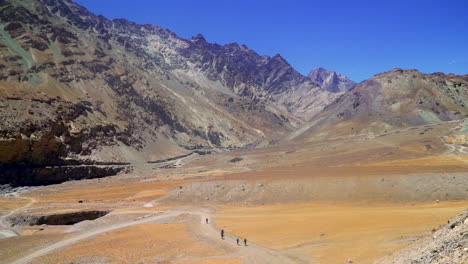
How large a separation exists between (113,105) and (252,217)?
76.7 meters

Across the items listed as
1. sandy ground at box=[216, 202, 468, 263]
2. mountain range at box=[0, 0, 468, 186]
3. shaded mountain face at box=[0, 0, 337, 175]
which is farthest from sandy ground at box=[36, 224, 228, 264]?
shaded mountain face at box=[0, 0, 337, 175]

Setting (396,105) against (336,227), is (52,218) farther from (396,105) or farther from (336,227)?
(396,105)

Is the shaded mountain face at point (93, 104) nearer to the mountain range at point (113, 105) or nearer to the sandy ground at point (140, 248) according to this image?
the mountain range at point (113, 105)

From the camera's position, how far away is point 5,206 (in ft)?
129

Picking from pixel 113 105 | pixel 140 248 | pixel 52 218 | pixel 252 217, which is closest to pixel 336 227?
pixel 252 217

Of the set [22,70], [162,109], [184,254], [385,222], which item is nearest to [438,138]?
[385,222]

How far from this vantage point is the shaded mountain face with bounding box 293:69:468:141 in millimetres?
89312

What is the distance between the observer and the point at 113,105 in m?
95.2

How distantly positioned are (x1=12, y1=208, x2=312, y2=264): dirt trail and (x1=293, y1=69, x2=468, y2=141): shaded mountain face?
6956cm

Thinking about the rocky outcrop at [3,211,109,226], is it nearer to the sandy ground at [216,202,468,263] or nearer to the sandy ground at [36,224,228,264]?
the sandy ground at [36,224,228,264]

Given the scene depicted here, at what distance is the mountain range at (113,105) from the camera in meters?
64.3

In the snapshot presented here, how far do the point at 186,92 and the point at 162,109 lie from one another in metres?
34.3

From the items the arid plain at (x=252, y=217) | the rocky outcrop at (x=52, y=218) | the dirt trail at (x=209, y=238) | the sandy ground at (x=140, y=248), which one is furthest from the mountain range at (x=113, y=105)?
the sandy ground at (x=140, y=248)

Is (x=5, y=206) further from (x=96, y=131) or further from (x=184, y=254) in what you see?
(x=96, y=131)
